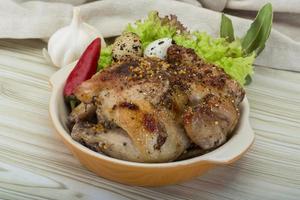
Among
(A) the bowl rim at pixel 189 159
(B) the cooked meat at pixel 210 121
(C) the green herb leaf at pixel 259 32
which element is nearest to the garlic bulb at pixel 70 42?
(A) the bowl rim at pixel 189 159

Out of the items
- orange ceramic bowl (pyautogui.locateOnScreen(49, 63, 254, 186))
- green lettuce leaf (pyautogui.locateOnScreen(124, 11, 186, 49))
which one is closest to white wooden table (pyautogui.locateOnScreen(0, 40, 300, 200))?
orange ceramic bowl (pyautogui.locateOnScreen(49, 63, 254, 186))

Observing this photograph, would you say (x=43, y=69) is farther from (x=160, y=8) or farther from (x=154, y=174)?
(x=154, y=174)

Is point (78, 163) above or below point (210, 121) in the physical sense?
below

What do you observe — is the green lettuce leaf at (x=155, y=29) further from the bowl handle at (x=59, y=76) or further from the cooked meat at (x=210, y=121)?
the cooked meat at (x=210, y=121)

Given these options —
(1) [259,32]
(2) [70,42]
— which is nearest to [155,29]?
(2) [70,42]

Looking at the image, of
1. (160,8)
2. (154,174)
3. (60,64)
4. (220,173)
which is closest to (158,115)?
(154,174)

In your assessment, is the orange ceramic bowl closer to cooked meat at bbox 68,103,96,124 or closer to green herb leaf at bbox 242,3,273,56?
cooked meat at bbox 68,103,96,124

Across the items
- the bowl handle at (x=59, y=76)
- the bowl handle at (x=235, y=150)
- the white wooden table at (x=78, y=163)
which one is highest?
the bowl handle at (x=59, y=76)

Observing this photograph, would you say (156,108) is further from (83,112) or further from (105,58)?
(105,58)
